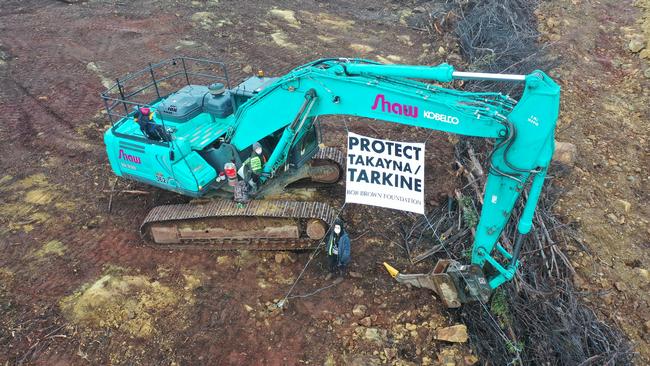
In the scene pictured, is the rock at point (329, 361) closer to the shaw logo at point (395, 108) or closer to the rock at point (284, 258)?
Result: the rock at point (284, 258)

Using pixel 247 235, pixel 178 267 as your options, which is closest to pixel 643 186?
pixel 247 235

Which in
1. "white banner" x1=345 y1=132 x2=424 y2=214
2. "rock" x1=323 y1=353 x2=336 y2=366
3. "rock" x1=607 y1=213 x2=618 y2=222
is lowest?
"rock" x1=323 y1=353 x2=336 y2=366

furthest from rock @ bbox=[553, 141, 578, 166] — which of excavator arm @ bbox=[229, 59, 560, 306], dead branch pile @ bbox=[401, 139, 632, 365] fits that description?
excavator arm @ bbox=[229, 59, 560, 306]

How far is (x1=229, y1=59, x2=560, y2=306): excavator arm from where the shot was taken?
5.27 m

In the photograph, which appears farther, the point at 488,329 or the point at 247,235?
the point at 247,235

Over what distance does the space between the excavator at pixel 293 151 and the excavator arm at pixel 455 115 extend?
0.05ft

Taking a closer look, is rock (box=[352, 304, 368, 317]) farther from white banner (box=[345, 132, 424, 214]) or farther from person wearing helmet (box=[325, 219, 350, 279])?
white banner (box=[345, 132, 424, 214])

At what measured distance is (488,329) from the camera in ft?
21.5

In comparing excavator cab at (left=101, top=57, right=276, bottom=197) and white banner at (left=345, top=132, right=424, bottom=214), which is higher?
white banner at (left=345, top=132, right=424, bottom=214)

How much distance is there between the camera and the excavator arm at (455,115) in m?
5.27

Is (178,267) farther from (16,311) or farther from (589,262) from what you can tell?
(589,262)

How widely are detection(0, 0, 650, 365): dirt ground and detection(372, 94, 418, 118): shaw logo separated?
110 inches

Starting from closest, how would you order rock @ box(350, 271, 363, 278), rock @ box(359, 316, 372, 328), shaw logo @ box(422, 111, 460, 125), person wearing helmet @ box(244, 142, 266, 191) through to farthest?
1. shaw logo @ box(422, 111, 460, 125)
2. rock @ box(359, 316, 372, 328)
3. rock @ box(350, 271, 363, 278)
4. person wearing helmet @ box(244, 142, 266, 191)

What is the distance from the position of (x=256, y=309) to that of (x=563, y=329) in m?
4.21
